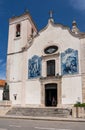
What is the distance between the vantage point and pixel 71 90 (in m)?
21.8

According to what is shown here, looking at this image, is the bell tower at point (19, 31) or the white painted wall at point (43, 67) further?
the bell tower at point (19, 31)

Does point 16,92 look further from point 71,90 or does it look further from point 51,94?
point 71,90

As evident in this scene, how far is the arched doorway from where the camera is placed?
23.8m

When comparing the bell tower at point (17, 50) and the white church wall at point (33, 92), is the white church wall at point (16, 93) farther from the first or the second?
the white church wall at point (33, 92)

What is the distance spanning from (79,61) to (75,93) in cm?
363

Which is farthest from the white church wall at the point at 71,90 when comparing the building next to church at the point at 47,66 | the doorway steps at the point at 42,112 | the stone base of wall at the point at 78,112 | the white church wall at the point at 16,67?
the white church wall at the point at 16,67

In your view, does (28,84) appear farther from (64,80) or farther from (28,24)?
(28,24)

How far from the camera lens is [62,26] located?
24.8m

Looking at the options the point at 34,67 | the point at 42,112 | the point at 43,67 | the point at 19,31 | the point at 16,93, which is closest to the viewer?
the point at 42,112

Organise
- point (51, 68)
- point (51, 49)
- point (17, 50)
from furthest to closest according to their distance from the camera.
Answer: point (17, 50) < point (51, 49) < point (51, 68)

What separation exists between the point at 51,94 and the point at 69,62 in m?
4.73

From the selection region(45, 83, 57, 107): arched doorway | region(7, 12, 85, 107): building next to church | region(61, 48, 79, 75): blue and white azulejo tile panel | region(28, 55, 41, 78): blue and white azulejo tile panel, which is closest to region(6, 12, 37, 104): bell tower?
region(7, 12, 85, 107): building next to church

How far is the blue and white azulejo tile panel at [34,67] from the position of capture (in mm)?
24969

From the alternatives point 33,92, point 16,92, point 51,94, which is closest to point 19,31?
point 16,92
